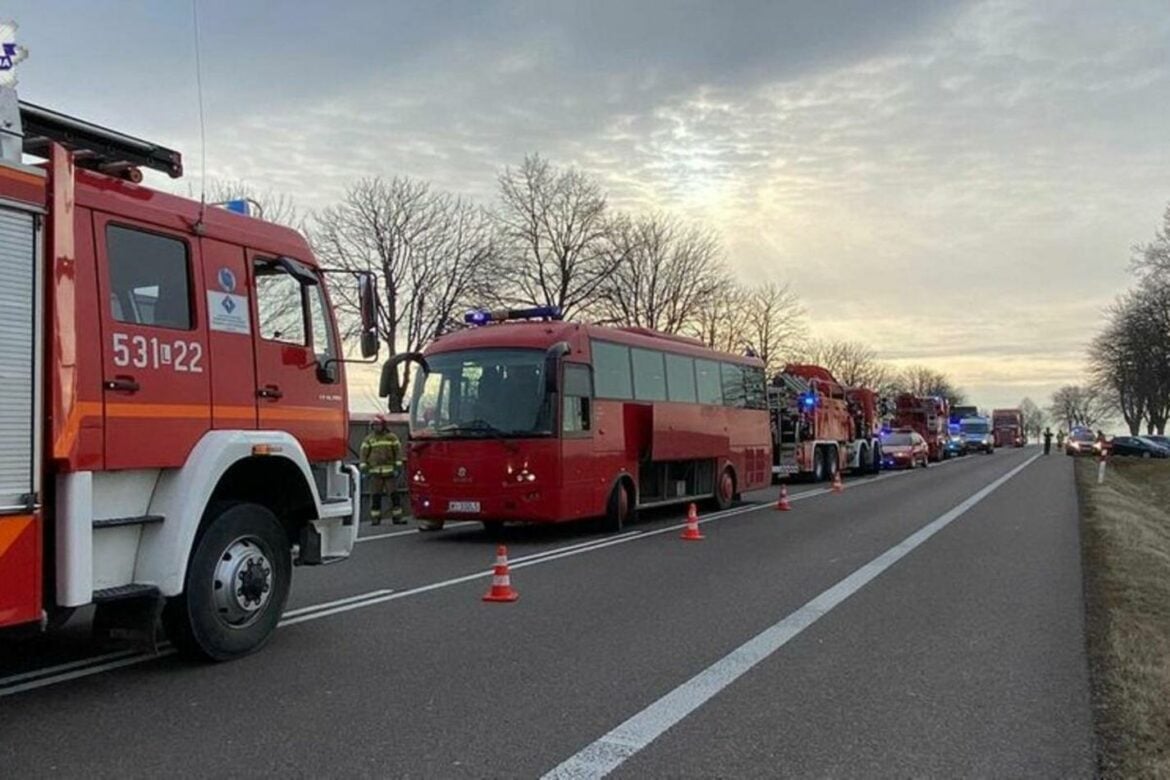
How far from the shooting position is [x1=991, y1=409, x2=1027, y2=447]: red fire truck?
92562 millimetres

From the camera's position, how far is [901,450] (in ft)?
138

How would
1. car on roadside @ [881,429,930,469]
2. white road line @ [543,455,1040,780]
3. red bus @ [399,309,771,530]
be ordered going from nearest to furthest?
white road line @ [543,455,1040,780] → red bus @ [399,309,771,530] → car on roadside @ [881,429,930,469]

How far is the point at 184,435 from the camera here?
621 centimetres

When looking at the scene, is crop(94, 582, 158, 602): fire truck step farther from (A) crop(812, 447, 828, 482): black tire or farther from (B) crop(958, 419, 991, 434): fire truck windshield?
(B) crop(958, 419, 991, 434): fire truck windshield

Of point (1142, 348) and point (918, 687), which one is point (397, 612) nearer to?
point (918, 687)

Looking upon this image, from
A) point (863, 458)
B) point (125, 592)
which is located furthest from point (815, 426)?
point (125, 592)

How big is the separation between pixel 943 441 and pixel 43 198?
55.9 meters

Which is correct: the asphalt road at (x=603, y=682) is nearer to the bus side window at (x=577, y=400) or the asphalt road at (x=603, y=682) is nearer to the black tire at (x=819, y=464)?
the bus side window at (x=577, y=400)

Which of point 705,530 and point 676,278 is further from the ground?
point 676,278

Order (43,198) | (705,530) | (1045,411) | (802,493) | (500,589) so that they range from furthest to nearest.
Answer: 1. (1045,411)
2. (802,493)
3. (705,530)
4. (500,589)
5. (43,198)

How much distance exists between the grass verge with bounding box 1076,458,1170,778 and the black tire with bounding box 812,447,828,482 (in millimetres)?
14341

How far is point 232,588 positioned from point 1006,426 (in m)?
95.3

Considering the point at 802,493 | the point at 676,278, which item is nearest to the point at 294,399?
the point at 802,493

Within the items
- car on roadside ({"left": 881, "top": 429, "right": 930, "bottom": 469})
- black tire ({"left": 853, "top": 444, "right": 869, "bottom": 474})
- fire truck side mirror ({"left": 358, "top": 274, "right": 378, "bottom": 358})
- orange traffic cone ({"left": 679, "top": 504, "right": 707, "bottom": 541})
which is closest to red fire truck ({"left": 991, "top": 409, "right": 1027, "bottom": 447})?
car on roadside ({"left": 881, "top": 429, "right": 930, "bottom": 469})
